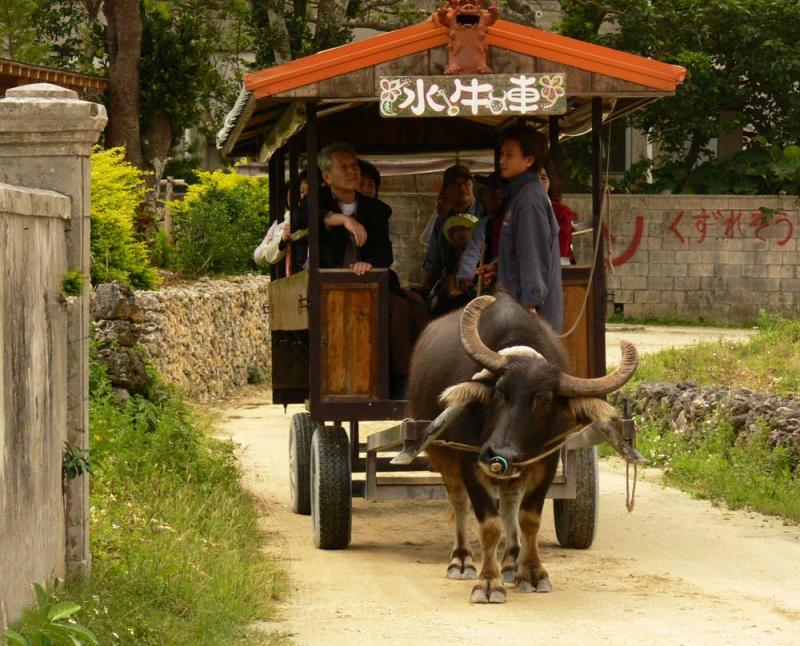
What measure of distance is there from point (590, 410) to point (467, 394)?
2.04 feet

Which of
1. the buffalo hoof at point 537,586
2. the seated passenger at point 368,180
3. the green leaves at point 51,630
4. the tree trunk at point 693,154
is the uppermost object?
the tree trunk at point 693,154

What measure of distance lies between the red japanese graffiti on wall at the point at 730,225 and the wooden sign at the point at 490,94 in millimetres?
17941

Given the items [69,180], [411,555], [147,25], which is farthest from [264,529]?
[147,25]

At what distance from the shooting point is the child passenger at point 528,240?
8.37 meters

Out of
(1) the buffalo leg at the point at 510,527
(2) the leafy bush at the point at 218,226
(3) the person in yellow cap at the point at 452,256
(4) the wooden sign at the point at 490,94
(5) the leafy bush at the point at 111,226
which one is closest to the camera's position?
(1) the buffalo leg at the point at 510,527

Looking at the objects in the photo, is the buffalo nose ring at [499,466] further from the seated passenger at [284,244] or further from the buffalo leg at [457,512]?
the seated passenger at [284,244]

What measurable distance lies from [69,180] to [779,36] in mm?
22509

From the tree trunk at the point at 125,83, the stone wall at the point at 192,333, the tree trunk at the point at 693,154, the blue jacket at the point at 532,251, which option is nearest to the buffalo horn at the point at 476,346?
the blue jacket at the point at 532,251

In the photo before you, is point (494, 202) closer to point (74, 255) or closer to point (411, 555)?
point (411, 555)

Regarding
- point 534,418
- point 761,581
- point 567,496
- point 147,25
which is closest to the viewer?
point 534,418

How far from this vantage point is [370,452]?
896 cm

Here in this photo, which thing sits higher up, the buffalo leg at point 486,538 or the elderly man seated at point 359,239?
the elderly man seated at point 359,239

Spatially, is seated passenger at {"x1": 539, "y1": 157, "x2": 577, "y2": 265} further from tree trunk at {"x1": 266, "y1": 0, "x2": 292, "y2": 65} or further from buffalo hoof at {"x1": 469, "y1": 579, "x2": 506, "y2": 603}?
tree trunk at {"x1": 266, "y1": 0, "x2": 292, "y2": 65}

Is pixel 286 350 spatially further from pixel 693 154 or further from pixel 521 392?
pixel 693 154
